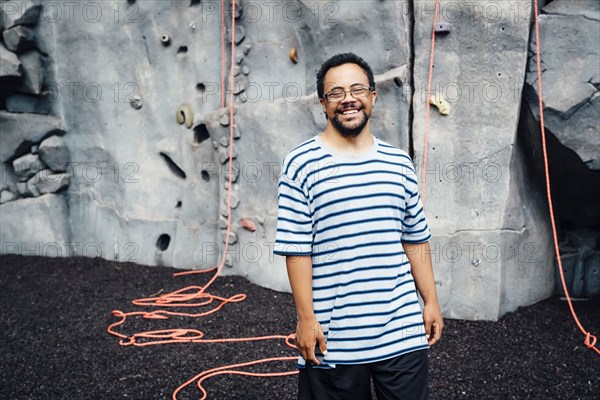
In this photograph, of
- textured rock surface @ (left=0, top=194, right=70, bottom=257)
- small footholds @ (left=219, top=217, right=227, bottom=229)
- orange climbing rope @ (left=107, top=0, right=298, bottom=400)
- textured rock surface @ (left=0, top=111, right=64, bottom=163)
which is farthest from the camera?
textured rock surface @ (left=0, top=194, right=70, bottom=257)

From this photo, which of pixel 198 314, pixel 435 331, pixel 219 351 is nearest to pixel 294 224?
pixel 435 331

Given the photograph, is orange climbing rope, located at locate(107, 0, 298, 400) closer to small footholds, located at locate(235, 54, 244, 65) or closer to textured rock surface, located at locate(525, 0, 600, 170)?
small footholds, located at locate(235, 54, 244, 65)

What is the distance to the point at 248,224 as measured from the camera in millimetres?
5566

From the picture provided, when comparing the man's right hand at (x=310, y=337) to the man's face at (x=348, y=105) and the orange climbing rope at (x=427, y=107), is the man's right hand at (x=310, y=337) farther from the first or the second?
the orange climbing rope at (x=427, y=107)

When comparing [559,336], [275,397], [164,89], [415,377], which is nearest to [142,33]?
[164,89]

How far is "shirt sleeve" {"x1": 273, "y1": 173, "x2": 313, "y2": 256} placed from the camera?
2.29m

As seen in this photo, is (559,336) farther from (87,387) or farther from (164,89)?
(164,89)

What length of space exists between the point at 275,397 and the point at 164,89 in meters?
3.39

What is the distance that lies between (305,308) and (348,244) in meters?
0.25

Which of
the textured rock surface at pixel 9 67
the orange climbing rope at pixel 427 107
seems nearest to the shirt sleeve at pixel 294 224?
the orange climbing rope at pixel 427 107

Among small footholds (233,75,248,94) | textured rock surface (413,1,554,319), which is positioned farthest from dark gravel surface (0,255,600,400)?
small footholds (233,75,248,94)

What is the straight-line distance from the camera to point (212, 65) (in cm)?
587

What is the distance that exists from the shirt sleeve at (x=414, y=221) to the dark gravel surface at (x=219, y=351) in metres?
1.45

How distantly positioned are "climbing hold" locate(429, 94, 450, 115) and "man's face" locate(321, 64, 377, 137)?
2364 mm
